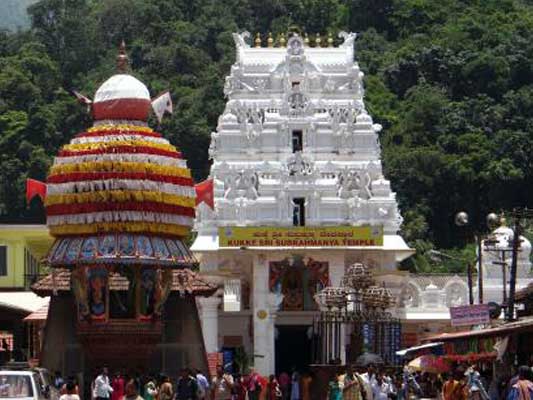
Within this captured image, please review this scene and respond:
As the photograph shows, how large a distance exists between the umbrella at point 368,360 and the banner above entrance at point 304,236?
24277 millimetres

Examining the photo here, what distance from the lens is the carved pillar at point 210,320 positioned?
88.9 meters

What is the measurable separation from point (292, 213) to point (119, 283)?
2290cm

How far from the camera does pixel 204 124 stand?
128 meters

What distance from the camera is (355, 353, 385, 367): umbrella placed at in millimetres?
62047

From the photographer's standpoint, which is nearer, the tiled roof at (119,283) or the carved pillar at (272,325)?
the tiled roof at (119,283)

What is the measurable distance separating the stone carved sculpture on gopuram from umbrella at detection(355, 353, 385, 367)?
2727cm

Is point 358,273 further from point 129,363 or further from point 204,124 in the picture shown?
point 204,124

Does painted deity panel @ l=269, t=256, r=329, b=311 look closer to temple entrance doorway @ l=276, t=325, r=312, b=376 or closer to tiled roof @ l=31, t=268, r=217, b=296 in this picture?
temple entrance doorway @ l=276, t=325, r=312, b=376

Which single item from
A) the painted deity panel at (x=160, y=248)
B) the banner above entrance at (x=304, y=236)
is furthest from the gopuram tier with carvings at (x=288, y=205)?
the painted deity panel at (x=160, y=248)

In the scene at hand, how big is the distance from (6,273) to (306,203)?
537 inches

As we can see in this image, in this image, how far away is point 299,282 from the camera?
9294 centimetres

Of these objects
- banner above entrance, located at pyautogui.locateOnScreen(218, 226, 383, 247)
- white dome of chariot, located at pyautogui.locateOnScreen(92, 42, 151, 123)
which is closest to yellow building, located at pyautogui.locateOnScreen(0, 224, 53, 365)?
banner above entrance, located at pyautogui.locateOnScreen(218, 226, 383, 247)

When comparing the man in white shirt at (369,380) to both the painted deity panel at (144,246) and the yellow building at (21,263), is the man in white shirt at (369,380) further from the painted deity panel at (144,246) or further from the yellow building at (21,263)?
the yellow building at (21,263)

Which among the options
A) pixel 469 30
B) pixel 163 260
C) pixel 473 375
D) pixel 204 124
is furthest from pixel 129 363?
pixel 469 30
